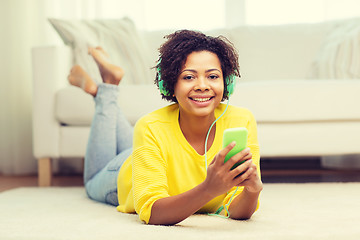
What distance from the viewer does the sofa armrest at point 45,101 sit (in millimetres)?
2033

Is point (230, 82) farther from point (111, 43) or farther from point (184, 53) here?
point (111, 43)

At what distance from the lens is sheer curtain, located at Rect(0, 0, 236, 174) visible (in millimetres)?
2941

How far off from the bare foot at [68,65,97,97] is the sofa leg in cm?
48

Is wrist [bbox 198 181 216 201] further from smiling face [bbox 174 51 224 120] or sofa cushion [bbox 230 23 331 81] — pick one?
sofa cushion [bbox 230 23 331 81]

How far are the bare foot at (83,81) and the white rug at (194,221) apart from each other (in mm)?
389

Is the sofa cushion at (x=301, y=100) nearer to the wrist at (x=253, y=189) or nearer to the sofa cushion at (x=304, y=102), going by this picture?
the sofa cushion at (x=304, y=102)

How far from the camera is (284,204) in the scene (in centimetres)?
145

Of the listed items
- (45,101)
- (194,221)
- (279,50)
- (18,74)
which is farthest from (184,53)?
(18,74)

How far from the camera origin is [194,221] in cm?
112

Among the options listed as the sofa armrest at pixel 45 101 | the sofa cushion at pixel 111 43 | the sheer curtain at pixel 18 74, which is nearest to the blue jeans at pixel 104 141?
the sofa armrest at pixel 45 101

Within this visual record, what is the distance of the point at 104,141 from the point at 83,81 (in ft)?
0.85

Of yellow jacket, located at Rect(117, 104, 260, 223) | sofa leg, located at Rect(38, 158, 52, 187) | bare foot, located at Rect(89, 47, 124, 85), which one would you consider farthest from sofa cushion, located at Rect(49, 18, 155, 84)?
yellow jacket, located at Rect(117, 104, 260, 223)

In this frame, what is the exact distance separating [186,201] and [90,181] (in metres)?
0.72

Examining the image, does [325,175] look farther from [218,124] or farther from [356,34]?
[218,124]
